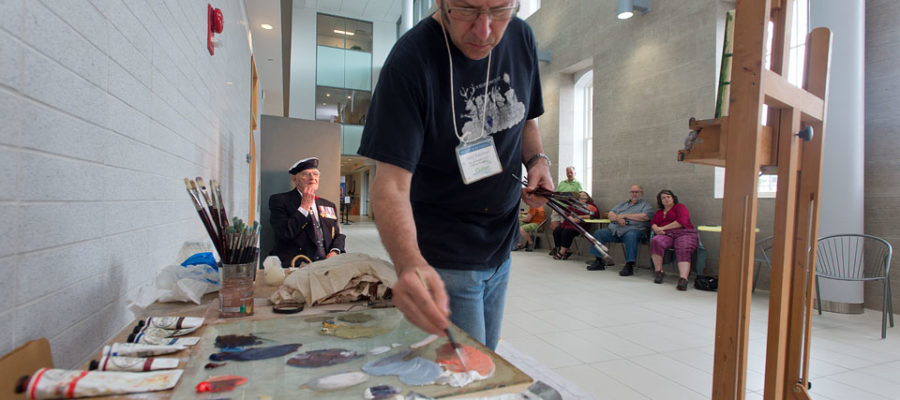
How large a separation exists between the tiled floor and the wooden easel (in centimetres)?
87

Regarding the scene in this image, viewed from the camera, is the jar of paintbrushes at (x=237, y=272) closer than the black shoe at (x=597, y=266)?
Yes

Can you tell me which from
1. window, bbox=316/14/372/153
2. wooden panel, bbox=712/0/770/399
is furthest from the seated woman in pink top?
window, bbox=316/14/372/153

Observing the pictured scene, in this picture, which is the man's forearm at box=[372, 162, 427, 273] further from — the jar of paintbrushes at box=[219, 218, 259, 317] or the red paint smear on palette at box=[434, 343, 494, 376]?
the jar of paintbrushes at box=[219, 218, 259, 317]

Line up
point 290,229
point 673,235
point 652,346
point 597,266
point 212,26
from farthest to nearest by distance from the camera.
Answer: point 597,266 → point 673,235 → point 290,229 → point 652,346 → point 212,26

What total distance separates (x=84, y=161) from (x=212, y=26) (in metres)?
1.79

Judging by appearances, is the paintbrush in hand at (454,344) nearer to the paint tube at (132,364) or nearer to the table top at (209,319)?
the table top at (209,319)

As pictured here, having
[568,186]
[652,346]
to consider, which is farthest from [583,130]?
[652,346]

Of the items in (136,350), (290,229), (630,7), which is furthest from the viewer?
(630,7)

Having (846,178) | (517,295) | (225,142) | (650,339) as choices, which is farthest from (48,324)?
(846,178)

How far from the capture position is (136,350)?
2.65ft

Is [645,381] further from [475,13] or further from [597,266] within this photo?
[597,266]

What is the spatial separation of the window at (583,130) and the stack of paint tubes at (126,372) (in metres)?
7.63

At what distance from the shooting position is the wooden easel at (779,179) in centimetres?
121

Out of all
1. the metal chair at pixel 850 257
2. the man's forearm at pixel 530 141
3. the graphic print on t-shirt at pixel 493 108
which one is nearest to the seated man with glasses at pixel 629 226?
the metal chair at pixel 850 257
